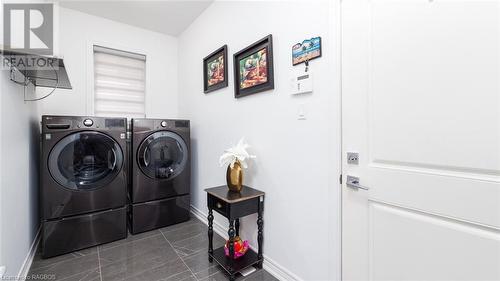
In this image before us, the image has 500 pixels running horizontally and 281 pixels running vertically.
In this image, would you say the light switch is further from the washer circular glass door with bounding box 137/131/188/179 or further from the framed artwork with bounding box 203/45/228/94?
the washer circular glass door with bounding box 137/131/188/179

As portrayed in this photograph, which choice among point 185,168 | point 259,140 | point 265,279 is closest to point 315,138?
point 259,140

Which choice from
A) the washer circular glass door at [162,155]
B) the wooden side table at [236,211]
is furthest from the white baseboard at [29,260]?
the wooden side table at [236,211]

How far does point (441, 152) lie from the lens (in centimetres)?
95

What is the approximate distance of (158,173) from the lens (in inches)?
99.1

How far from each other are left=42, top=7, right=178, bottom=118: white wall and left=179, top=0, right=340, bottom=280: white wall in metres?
1.26

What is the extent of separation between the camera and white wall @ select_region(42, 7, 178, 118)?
260 centimetres

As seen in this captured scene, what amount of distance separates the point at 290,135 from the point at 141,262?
168cm

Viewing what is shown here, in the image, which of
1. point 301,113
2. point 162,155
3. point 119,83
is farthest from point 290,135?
point 119,83

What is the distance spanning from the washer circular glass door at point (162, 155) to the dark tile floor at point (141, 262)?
71 cm

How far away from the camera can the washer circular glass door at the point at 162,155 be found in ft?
7.95

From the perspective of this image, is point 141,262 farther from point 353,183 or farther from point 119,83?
point 119,83

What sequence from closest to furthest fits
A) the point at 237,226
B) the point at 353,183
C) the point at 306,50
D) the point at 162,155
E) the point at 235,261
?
the point at 353,183, the point at 306,50, the point at 235,261, the point at 237,226, the point at 162,155

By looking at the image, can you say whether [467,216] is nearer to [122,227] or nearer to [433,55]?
[433,55]

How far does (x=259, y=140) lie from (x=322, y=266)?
1.02 m
